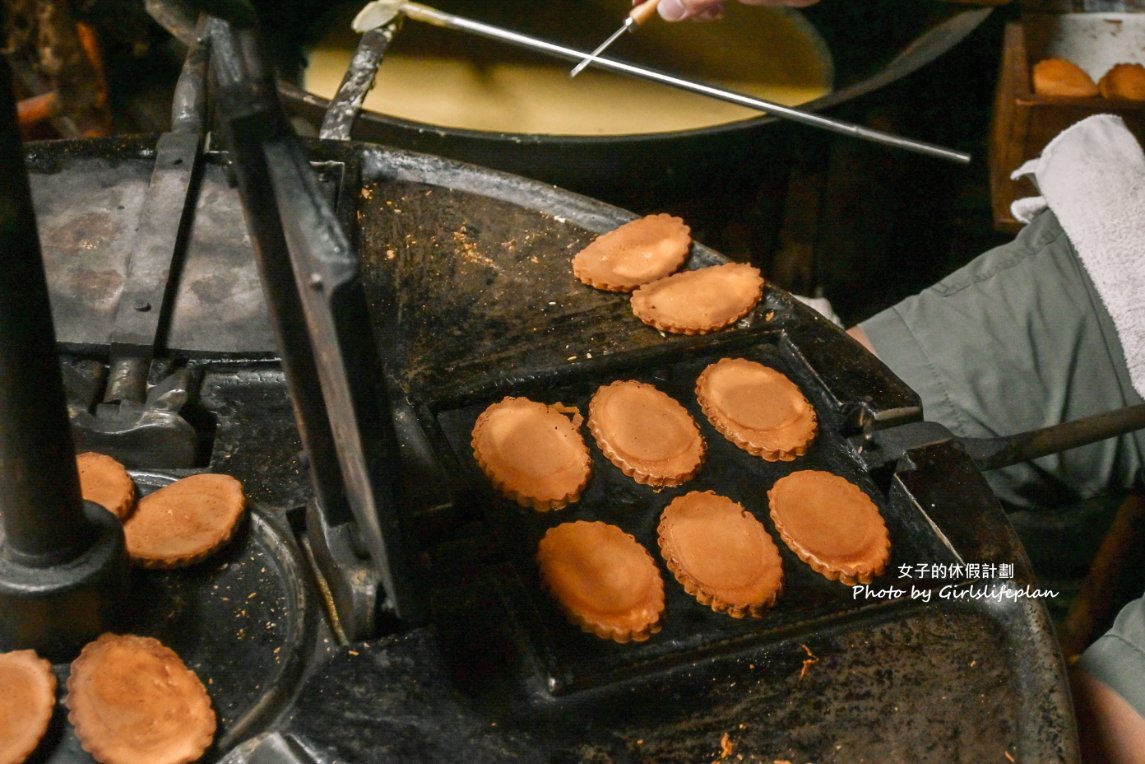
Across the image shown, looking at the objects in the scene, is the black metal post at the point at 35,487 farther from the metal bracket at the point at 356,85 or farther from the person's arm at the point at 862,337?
the person's arm at the point at 862,337

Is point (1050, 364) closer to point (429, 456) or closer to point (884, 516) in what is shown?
point (884, 516)

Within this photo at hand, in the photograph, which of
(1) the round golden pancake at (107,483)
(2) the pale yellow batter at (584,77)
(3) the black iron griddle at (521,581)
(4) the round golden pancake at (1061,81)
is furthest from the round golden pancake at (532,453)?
(4) the round golden pancake at (1061,81)

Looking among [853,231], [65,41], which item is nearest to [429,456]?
[853,231]

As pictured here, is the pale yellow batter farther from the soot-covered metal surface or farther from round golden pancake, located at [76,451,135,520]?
round golden pancake, located at [76,451,135,520]

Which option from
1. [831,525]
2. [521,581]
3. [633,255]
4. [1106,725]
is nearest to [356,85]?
[633,255]

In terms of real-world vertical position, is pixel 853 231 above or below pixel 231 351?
below

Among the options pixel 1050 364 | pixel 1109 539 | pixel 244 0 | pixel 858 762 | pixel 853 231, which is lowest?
pixel 1109 539

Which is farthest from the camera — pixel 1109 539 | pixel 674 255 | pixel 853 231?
pixel 853 231

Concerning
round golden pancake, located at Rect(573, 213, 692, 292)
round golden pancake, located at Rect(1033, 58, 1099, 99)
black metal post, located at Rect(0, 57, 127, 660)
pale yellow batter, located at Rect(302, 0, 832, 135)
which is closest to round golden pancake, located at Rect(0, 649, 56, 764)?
black metal post, located at Rect(0, 57, 127, 660)
